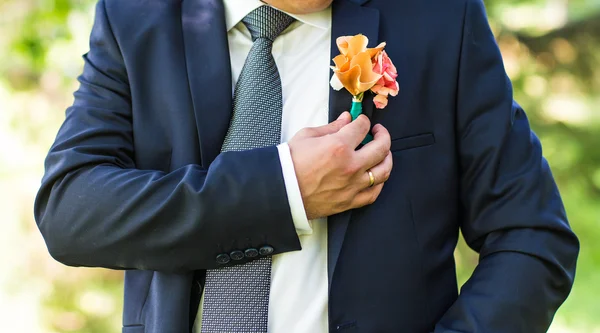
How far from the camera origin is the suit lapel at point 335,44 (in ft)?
6.25

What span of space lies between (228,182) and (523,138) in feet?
2.52

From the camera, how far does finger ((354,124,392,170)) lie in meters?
1.83

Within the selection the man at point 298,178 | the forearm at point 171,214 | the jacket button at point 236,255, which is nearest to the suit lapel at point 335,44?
the man at point 298,178

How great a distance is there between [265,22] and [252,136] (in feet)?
1.04

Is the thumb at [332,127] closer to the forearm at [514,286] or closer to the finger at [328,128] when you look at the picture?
the finger at [328,128]

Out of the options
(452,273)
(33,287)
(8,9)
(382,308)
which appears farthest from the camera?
(33,287)

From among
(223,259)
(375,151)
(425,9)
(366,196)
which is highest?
(425,9)

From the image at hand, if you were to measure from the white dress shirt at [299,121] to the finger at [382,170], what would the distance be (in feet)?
0.62


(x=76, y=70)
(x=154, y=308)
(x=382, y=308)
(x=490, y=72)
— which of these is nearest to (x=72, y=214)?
(x=154, y=308)

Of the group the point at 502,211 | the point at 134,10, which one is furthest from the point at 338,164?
the point at 134,10

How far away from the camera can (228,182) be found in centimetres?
180

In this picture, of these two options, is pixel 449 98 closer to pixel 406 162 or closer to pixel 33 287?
pixel 406 162

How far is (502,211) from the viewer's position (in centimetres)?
195

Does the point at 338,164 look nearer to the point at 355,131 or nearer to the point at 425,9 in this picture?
the point at 355,131
